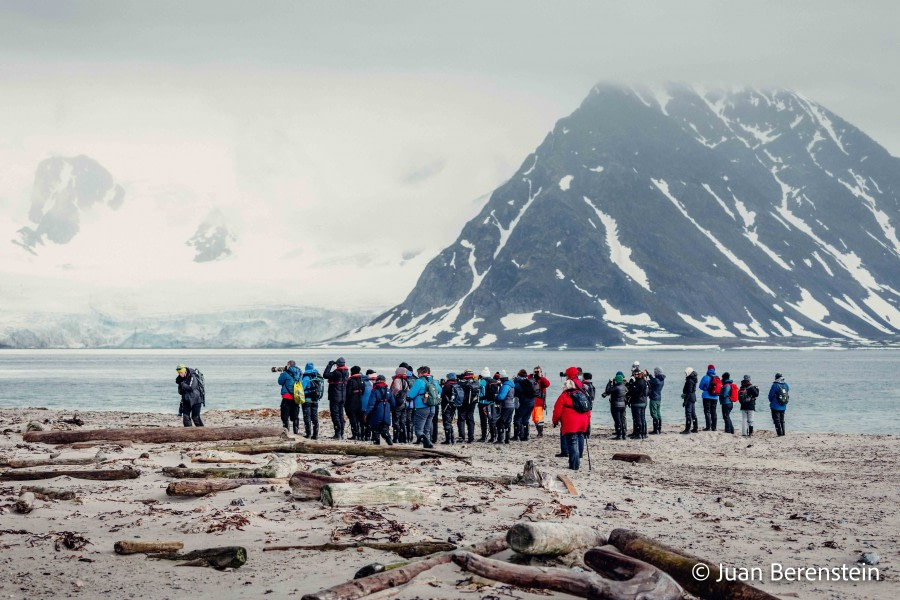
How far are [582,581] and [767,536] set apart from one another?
216 inches

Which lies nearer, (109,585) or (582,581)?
(582,581)

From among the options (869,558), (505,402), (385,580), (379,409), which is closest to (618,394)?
(505,402)

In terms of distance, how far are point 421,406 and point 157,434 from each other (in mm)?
7082

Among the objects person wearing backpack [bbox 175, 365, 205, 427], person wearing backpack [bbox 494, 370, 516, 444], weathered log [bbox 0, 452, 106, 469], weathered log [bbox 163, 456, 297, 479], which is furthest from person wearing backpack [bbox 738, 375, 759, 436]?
weathered log [bbox 0, 452, 106, 469]

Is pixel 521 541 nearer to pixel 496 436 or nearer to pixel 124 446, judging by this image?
pixel 124 446

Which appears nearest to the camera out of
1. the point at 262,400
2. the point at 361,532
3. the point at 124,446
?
the point at 361,532

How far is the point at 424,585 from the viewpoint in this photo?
7.71 metres

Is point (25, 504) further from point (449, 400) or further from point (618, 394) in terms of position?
point (618, 394)

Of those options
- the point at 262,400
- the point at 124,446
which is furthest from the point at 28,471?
the point at 262,400

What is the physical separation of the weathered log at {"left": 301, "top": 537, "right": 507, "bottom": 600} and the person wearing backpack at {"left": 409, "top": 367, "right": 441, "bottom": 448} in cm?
1478

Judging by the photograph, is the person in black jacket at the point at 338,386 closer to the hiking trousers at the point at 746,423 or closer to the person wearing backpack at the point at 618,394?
the person wearing backpack at the point at 618,394

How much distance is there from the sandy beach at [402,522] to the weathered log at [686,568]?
51.5 inches

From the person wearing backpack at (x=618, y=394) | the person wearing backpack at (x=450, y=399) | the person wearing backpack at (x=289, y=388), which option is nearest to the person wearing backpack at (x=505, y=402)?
the person wearing backpack at (x=450, y=399)

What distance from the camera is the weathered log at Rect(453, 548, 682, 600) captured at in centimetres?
723
